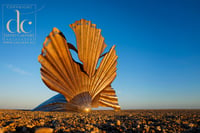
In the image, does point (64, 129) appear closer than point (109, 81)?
Yes

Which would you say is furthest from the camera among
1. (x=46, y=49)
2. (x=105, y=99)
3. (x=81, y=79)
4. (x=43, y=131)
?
(x=105, y=99)

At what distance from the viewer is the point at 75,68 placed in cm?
986

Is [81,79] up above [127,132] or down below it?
above

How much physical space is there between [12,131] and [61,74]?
275 inches

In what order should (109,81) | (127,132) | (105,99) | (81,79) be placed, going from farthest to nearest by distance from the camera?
(105,99)
(109,81)
(81,79)
(127,132)

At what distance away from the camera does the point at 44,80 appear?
944 centimetres

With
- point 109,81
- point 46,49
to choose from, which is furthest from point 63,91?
point 109,81

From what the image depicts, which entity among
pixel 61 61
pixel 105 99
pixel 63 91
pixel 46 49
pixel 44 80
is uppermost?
pixel 46 49

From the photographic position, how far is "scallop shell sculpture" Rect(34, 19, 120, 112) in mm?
9375

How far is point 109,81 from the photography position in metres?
11.8

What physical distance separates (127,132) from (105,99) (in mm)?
10285

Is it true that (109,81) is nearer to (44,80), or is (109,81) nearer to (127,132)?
(44,80)

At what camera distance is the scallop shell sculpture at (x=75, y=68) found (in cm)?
938

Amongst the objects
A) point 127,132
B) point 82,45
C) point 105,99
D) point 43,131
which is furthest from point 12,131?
point 105,99
